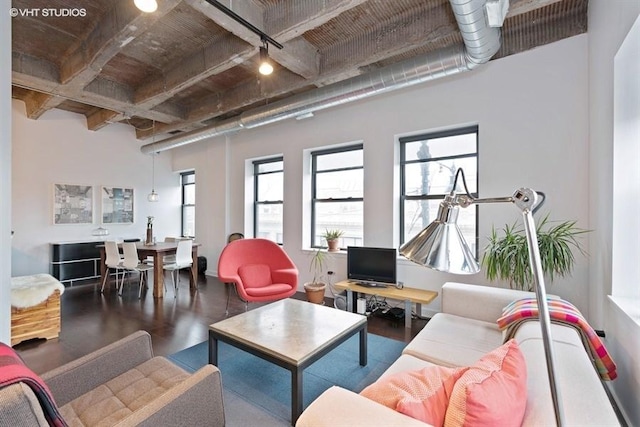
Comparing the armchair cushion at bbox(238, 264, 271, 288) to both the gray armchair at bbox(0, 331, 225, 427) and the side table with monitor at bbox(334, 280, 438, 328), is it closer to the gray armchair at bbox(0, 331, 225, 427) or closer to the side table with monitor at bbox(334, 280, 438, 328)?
the side table with monitor at bbox(334, 280, 438, 328)

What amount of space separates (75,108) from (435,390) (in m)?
7.21

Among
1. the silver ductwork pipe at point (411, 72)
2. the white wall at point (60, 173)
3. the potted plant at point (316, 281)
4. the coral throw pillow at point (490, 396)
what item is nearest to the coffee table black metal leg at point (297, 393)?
the coral throw pillow at point (490, 396)

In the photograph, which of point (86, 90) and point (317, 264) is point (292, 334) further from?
point (86, 90)

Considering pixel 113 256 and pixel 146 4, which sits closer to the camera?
pixel 146 4

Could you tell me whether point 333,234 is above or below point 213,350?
above

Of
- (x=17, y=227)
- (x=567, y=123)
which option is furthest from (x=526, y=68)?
(x=17, y=227)

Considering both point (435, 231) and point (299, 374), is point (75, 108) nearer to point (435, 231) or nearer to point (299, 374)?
point (299, 374)

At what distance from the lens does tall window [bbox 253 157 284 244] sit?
19.1 ft

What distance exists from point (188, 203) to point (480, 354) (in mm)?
7176

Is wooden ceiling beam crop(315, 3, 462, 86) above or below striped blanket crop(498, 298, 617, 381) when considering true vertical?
above

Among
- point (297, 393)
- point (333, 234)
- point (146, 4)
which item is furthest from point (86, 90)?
point (297, 393)

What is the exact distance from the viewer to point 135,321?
12.1 feet

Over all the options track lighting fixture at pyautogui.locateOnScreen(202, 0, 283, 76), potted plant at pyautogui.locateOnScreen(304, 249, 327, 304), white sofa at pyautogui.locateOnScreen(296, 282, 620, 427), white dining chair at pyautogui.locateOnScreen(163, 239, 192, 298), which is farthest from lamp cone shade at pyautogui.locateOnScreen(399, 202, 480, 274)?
white dining chair at pyautogui.locateOnScreen(163, 239, 192, 298)

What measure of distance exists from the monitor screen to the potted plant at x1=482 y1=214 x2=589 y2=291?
119 cm
